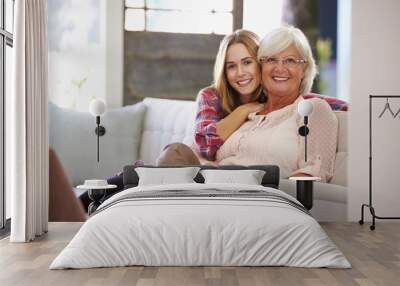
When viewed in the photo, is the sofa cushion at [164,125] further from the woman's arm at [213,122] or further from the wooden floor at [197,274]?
the wooden floor at [197,274]

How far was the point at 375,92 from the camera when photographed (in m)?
7.43

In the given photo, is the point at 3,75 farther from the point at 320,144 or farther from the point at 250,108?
the point at 320,144

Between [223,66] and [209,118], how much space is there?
2.10 ft

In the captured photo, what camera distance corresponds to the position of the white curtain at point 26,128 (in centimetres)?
581

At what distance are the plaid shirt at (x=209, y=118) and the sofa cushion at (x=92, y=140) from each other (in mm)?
692

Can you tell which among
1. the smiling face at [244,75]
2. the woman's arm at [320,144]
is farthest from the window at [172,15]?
the woman's arm at [320,144]

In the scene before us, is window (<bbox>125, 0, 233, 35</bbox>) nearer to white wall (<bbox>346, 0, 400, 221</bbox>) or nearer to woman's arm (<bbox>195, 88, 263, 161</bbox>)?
woman's arm (<bbox>195, 88, 263, 161</bbox>)

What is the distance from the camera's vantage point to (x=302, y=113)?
7.18 metres

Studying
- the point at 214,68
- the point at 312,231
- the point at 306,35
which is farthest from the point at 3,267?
the point at 306,35

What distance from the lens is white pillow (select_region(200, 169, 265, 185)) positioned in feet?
21.9

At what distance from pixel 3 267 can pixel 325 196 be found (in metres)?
4.03

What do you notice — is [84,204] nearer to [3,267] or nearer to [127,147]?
[127,147]

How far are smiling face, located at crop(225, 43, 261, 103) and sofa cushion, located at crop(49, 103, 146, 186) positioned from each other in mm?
1118

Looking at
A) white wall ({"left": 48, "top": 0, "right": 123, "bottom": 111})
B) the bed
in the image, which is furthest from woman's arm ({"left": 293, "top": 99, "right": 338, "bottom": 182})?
the bed
